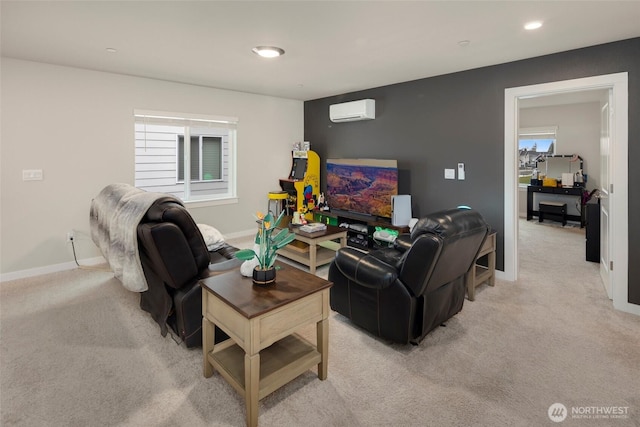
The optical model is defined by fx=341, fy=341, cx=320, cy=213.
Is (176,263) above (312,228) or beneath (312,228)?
beneath

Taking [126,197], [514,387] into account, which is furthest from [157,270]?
[514,387]

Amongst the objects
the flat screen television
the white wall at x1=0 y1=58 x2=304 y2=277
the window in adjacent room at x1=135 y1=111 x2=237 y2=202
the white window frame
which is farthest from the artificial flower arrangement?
the white window frame

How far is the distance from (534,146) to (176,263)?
26.9 feet

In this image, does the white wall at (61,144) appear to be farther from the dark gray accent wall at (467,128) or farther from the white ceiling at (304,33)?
the dark gray accent wall at (467,128)

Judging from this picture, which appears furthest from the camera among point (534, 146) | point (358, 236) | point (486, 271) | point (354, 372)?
point (534, 146)

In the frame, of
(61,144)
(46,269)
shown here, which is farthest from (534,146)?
(46,269)

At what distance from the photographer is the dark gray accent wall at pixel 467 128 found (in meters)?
3.02

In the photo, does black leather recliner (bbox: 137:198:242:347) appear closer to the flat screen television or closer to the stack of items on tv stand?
the stack of items on tv stand

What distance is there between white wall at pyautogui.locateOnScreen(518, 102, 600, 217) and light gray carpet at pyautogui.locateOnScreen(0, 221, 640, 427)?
4.69 metres

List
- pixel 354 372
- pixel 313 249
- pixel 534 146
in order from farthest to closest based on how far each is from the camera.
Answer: pixel 534 146
pixel 313 249
pixel 354 372

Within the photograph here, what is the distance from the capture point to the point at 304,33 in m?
2.88

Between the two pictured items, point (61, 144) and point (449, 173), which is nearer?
point (61, 144)

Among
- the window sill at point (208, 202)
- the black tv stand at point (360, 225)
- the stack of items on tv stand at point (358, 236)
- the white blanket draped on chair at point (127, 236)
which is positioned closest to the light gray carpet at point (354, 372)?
the white blanket draped on chair at point (127, 236)

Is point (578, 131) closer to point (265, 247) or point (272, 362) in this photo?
point (265, 247)
